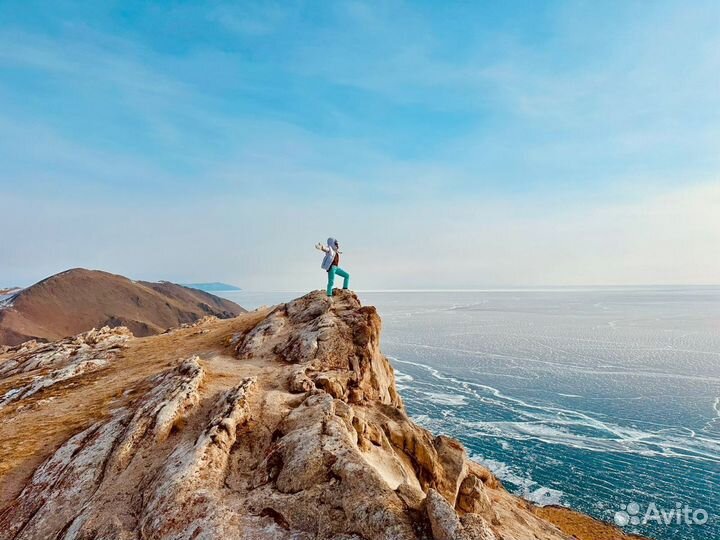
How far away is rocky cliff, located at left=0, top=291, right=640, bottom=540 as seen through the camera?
36.9 feet

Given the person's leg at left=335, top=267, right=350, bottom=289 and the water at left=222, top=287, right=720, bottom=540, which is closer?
the person's leg at left=335, top=267, right=350, bottom=289

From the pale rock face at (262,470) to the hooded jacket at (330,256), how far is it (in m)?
6.89

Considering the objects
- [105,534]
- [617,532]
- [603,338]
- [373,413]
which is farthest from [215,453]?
[603,338]

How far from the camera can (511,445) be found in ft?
180

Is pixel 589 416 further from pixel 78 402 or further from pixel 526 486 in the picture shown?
pixel 78 402

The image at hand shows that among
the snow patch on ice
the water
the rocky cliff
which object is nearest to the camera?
the rocky cliff

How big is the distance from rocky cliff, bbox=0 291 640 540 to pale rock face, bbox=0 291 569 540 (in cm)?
5

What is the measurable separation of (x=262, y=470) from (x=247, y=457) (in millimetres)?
1448

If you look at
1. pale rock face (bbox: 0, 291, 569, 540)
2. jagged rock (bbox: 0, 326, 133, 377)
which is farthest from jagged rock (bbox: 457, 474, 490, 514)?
jagged rock (bbox: 0, 326, 133, 377)

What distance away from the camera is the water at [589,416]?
4325cm

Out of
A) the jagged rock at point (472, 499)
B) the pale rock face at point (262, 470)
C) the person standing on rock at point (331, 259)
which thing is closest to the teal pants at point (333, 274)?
the person standing on rock at point (331, 259)

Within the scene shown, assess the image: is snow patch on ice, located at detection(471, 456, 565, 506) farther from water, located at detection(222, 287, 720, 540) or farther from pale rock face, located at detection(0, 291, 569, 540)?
pale rock face, located at detection(0, 291, 569, 540)

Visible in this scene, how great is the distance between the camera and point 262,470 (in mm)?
13516

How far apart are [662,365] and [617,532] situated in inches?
2734
